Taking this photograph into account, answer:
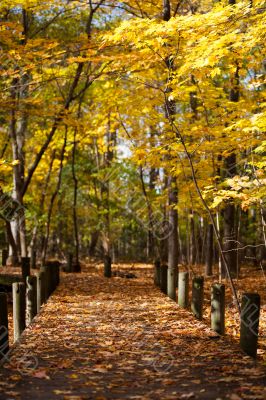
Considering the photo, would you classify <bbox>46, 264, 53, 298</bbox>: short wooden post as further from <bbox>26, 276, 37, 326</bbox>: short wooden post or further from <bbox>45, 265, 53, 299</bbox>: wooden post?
<bbox>26, 276, 37, 326</bbox>: short wooden post

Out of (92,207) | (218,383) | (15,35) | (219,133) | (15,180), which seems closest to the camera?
(218,383)

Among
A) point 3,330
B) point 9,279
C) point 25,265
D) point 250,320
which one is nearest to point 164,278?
point 25,265

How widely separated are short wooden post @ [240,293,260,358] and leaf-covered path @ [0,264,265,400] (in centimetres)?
16

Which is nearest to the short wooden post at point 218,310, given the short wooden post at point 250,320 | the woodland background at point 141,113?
the woodland background at point 141,113

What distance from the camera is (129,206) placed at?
26.0 metres

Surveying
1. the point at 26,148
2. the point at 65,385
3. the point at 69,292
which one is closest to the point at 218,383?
the point at 65,385

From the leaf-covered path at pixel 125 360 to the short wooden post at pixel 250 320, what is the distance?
0.16 meters

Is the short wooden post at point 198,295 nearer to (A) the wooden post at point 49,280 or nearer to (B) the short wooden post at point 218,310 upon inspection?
(B) the short wooden post at point 218,310

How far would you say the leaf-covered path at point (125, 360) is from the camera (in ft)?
15.4

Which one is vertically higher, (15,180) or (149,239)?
(15,180)

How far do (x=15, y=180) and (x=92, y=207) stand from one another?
8.03 metres

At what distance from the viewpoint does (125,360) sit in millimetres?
5895

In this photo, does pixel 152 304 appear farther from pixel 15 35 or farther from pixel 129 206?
pixel 129 206

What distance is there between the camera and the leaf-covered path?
4.70 metres
